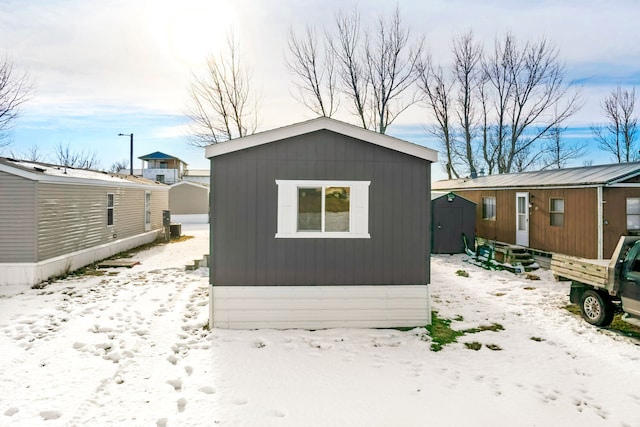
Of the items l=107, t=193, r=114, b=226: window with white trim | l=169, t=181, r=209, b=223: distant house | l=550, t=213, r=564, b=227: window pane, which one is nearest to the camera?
l=550, t=213, r=564, b=227: window pane

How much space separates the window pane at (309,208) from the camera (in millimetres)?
7402

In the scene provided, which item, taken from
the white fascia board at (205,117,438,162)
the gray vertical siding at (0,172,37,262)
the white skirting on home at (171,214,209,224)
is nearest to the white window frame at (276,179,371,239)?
the white fascia board at (205,117,438,162)

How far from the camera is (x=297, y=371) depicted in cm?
559

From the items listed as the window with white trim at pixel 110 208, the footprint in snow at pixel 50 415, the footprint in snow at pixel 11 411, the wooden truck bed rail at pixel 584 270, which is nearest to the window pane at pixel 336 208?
the footprint in snow at pixel 50 415

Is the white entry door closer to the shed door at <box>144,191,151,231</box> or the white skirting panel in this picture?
the white skirting panel

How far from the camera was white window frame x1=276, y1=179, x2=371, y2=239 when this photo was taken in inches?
287

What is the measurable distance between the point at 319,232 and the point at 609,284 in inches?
224

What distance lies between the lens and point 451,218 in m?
16.2

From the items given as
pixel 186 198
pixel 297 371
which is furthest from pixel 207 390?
pixel 186 198

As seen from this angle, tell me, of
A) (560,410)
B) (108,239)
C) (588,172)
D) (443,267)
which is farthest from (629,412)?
(108,239)

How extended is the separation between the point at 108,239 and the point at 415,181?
12564 millimetres

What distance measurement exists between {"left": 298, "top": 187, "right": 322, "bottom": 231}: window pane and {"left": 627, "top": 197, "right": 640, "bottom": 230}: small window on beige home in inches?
432

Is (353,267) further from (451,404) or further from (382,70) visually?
(382,70)

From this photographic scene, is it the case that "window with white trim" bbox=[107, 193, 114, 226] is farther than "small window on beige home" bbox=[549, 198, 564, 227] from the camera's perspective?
Yes
